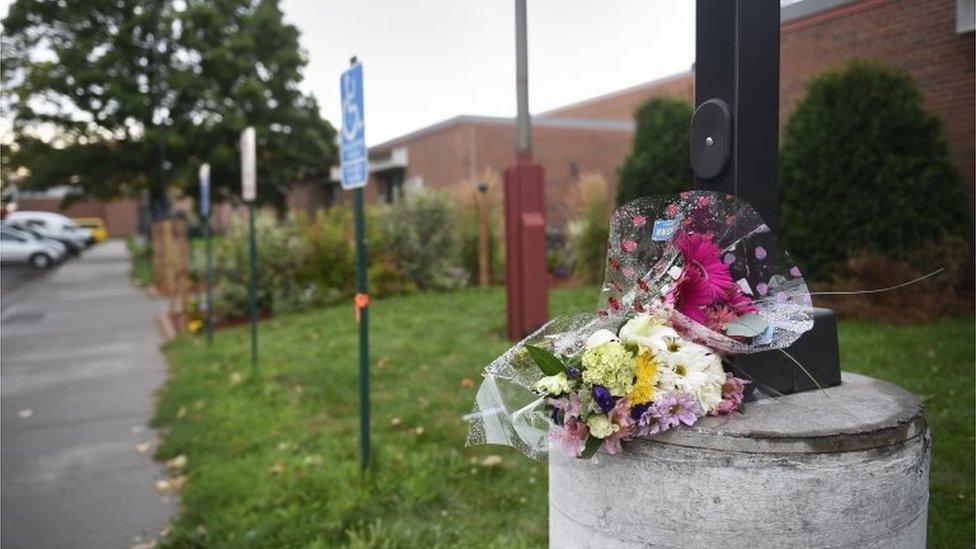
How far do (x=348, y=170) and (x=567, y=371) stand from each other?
3.13 meters

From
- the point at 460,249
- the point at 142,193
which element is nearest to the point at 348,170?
the point at 460,249

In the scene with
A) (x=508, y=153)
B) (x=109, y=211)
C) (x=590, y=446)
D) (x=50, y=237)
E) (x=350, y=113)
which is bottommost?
(x=590, y=446)

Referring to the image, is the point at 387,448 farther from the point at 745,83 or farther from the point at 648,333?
the point at 745,83

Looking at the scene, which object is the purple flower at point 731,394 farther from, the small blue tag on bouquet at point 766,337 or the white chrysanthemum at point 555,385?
the white chrysanthemum at point 555,385

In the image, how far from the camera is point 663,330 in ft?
6.60

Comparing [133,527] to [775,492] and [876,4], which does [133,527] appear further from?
[876,4]

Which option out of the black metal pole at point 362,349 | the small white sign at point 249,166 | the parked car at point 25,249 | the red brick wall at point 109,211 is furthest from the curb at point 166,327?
the red brick wall at point 109,211

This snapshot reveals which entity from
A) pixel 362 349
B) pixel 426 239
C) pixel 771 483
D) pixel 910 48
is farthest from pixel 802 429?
pixel 426 239

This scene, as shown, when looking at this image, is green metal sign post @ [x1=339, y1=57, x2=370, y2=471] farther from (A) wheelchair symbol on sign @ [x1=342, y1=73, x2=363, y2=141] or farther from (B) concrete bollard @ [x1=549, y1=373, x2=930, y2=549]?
(B) concrete bollard @ [x1=549, y1=373, x2=930, y2=549]

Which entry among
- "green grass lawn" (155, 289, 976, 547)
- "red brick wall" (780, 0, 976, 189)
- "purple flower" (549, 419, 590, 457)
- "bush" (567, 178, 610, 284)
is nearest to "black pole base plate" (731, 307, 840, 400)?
"purple flower" (549, 419, 590, 457)

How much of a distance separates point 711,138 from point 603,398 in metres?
0.84

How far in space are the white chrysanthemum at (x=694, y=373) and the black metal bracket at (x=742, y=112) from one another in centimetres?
23

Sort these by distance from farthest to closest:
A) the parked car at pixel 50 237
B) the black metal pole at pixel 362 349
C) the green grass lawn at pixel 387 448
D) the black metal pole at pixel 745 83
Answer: the parked car at pixel 50 237 < the black metal pole at pixel 362 349 < the green grass lawn at pixel 387 448 < the black metal pole at pixel 745 83

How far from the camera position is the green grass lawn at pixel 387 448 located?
397 cm
